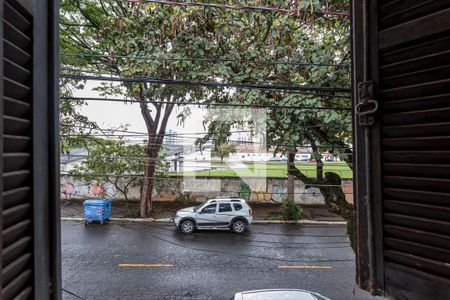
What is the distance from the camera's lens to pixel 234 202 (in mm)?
6387

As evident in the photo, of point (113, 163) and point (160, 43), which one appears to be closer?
point (160, 43)

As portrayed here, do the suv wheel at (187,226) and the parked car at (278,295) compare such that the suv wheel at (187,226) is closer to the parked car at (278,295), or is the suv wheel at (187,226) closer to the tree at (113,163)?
the tree at (113,163)

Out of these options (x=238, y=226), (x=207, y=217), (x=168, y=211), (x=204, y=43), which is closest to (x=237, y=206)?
(x=238, y=226)

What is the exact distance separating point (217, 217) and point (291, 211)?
2.24 metres

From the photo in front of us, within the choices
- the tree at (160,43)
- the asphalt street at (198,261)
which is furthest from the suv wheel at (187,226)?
the tree at (160,43)

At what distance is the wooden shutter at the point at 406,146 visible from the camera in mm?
731

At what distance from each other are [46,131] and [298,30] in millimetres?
3634

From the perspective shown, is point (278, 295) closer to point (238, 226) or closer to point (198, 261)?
point (198, 261)

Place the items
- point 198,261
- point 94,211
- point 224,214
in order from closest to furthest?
point 198,261 → point 224,214 → point 94,211

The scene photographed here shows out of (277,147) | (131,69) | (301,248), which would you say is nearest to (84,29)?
(131,69)

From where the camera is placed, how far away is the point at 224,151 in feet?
17.5

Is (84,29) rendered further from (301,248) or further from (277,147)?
(301,248)

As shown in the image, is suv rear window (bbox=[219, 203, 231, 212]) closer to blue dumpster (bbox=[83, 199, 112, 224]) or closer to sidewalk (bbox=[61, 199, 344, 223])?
sidewalk (bbox=[61, 199, 344, 223])

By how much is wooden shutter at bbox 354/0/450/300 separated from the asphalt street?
10.9ft
